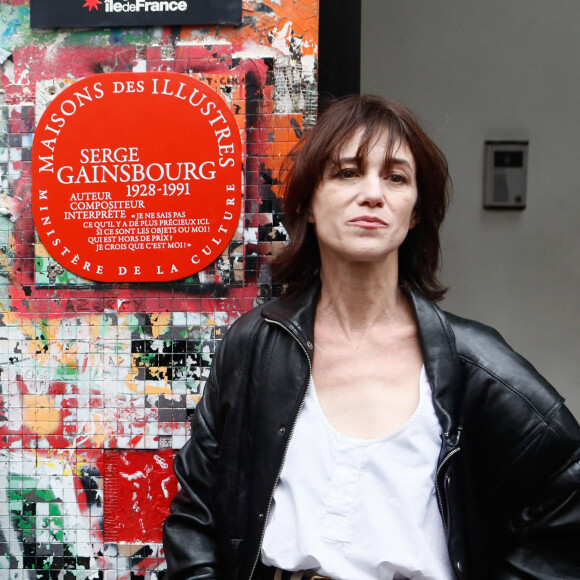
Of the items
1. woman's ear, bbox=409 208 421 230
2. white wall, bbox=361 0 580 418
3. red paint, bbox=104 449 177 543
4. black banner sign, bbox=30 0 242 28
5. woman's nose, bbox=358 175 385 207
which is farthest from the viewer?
white wall, bbox=361 0 580 418

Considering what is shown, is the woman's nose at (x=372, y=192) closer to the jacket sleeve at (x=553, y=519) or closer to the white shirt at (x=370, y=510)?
the white shirt at (x=370, y=510)

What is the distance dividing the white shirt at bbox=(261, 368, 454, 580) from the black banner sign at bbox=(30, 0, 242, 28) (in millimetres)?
1343

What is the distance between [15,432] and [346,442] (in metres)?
1.28

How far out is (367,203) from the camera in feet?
4.97

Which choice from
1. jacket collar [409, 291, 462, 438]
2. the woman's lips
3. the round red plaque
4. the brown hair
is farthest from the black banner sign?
jacket collar [409, 291, 462, 438]

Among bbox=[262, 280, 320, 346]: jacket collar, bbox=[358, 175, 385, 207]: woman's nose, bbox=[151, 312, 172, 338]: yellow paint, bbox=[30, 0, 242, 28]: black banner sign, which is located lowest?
bbox=[151, 312, 172, 338]: yellow paint

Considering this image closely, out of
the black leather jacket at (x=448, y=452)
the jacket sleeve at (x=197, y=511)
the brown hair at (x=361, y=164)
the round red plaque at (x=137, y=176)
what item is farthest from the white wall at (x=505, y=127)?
the jacket sleeve at (x=197, y=511)

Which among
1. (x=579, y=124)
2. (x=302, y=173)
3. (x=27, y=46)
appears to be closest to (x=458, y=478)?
(x=302, y=173)

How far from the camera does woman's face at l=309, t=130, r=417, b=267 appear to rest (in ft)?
4.98

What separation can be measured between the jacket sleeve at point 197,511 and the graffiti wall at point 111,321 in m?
0.45

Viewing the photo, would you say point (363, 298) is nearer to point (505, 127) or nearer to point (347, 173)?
point (347, 173)

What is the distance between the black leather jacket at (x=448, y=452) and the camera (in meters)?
1.41

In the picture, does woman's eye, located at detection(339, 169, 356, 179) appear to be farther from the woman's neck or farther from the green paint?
the green paint

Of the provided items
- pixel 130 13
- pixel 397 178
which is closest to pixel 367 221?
pixel 397 178
